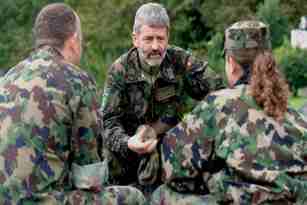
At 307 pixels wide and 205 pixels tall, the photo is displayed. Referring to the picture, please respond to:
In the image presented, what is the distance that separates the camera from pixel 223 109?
414 cm

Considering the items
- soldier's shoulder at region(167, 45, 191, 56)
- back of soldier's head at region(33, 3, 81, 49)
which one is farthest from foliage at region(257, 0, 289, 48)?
back of soldier's head at region(33, 3, 81, 49)

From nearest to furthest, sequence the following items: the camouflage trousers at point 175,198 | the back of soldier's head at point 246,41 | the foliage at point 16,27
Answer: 1. the back of soldier's head at point 246,41
2. the camouflage trousers at point 175,198
3. the foliage at point 16,27

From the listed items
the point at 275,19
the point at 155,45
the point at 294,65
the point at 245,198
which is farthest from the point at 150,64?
the point at 275,19

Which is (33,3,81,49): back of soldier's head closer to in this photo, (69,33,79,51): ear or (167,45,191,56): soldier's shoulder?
(69,33,79,51): ear

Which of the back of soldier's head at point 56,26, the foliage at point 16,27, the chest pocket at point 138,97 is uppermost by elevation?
the back of soldier's head at point 56,26

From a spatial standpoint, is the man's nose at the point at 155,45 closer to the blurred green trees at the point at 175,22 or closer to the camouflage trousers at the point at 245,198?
the camouflage trousers at the point at 245,198

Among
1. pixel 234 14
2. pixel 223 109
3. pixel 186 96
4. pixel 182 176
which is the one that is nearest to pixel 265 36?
pixel 223 109

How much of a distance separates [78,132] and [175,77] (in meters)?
1.34

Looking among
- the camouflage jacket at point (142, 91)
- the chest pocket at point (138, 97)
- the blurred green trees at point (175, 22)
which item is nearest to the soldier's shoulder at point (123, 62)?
the camouflage jacket at point (142, 91)

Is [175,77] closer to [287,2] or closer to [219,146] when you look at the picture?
[219,146]

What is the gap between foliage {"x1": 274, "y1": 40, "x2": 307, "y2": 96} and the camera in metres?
26.4

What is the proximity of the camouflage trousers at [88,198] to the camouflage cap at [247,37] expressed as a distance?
2.97ft

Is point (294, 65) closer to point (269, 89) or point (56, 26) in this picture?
point (269, 89)

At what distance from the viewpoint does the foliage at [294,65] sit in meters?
26.4
